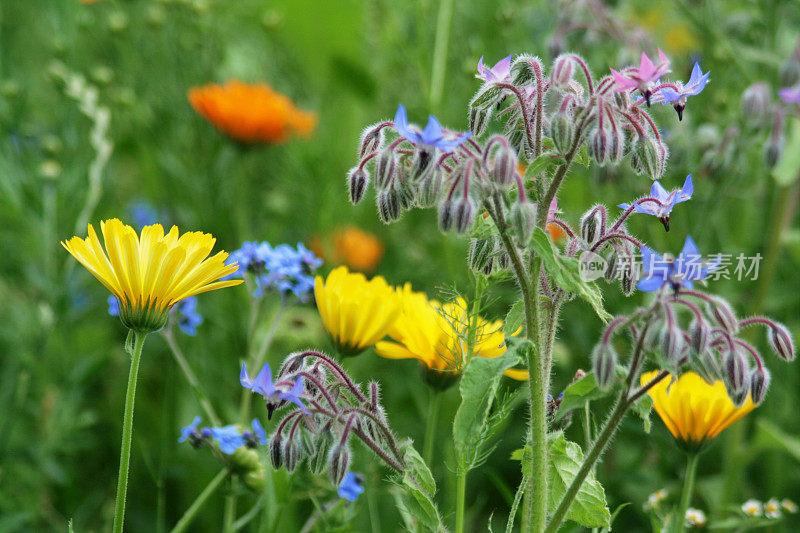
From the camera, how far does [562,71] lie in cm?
100

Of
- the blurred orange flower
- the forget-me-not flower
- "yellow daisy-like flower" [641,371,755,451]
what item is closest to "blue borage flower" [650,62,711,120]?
the forget-me-not flower

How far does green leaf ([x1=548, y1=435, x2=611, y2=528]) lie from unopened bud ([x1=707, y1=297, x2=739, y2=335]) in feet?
0.95

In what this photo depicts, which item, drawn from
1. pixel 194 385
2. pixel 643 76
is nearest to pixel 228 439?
pixel 194 385

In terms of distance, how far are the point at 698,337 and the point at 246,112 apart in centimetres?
194

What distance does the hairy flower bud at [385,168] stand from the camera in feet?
3.22

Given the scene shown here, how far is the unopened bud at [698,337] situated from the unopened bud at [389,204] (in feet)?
1.25

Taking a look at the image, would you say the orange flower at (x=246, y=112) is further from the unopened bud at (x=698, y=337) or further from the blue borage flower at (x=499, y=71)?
the unopened bud at (x=698, y=337)

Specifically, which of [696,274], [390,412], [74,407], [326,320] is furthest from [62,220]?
[696,274]

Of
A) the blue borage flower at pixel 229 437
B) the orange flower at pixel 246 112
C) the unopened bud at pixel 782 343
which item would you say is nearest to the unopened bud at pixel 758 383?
the unopened bud at pixel 782 343

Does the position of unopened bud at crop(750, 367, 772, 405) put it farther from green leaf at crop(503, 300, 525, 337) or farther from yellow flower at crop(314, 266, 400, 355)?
yellow flower at crop(314, 266, 400, 355)

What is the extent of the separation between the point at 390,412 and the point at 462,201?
1493mm

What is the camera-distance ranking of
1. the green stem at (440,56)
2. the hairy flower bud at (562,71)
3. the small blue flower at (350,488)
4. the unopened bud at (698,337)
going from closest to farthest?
1. the unopened bud at (698,337)
2. the hairy flower bud at (562,71)
3. the small blue flower at (350,488)
4. the green stem at (440,56)

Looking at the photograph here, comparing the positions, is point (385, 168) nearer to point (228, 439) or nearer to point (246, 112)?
point (228, 439)

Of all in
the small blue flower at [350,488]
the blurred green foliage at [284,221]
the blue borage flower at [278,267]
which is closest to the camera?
the small blue flower at [350,488]
